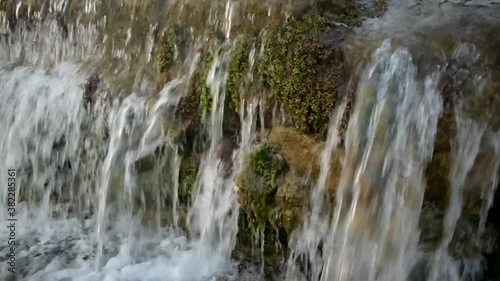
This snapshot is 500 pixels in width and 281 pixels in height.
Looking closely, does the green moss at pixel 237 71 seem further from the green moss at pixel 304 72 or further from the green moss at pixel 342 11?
the green moss at pixel 342 11

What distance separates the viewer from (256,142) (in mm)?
4875

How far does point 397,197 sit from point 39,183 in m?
4.17

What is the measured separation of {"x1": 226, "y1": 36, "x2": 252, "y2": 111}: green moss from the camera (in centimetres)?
496

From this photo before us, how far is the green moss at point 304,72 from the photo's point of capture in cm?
446

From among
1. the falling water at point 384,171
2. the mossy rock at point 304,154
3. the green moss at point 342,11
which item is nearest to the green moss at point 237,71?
the mossy rock at point 304,154

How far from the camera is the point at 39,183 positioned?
655 cm

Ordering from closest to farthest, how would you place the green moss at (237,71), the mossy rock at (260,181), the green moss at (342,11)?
the mossy rock at (260,181) → the green moss at (342,11) → the green moss at (237,71)

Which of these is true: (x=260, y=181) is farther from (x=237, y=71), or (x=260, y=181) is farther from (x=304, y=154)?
(x=237, y=71)

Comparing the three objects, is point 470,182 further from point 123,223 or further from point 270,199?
point 123,223

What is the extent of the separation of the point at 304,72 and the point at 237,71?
26.1 inches

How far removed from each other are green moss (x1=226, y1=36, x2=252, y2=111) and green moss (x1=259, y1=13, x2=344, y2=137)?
0.18 meters

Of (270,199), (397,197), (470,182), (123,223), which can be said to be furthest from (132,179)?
(470,182)

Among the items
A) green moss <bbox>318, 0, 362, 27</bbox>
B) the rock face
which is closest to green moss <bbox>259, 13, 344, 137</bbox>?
the rock face

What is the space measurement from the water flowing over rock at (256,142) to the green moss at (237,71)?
0.01m
